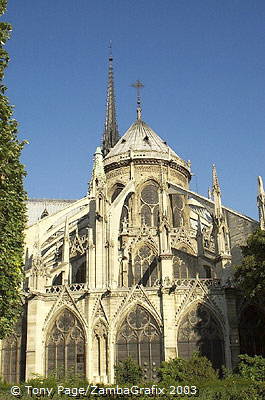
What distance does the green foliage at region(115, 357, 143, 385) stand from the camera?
2652cm

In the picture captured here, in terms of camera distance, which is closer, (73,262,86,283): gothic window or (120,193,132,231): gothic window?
(73,262,86,283): gothic window

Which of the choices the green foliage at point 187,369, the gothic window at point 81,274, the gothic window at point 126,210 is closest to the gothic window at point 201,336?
the green foliage at point 187,369

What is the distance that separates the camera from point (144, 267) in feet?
116

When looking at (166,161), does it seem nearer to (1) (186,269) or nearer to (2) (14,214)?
(1) (186,269)

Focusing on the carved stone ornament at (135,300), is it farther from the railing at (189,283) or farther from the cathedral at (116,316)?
the railing at (189,283)

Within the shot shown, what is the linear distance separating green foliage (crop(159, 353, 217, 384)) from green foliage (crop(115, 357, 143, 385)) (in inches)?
65.8

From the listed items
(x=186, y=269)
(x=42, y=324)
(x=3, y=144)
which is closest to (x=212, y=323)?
(x=186, y=269)

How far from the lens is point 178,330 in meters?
28.2

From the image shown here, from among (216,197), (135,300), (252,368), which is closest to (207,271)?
(216,197)

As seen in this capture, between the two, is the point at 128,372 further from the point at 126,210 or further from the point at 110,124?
the point at 110,124

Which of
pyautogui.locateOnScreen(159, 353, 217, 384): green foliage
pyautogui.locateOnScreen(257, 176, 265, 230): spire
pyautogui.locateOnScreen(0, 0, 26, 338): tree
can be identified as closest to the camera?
pyautogui.locateOnScreen(0, 0, 26, 338): tree

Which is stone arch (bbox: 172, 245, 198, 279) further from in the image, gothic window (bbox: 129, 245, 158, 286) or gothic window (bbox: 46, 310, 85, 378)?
gothic window (bbox: 46, 310, 85, 378)

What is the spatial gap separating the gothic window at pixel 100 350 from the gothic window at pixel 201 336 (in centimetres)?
414

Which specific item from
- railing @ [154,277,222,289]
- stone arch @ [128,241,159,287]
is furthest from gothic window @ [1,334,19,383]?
railing @ [154,277,222,289]
